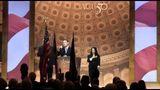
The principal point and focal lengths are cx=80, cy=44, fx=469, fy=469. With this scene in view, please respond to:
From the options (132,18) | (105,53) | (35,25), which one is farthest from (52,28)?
(132,18)

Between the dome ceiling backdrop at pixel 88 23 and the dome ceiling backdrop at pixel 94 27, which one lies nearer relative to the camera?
the dome ceiling backdrop at pixel 94 27

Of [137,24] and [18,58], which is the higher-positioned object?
[137,24]

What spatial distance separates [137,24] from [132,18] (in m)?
0.26

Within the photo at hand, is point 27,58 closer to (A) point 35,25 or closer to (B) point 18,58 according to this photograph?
(B) point 18,58

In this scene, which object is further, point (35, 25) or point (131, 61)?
point (35, 25)

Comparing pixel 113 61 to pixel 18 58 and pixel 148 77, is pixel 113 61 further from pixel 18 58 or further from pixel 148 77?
pixel 18 58

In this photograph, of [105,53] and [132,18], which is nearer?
[132,18]

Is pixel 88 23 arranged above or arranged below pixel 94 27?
above

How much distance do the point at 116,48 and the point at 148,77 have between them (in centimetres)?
237

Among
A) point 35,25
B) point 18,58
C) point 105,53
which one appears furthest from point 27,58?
point 105,53

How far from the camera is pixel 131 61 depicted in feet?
49.7

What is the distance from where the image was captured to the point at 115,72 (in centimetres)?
1669

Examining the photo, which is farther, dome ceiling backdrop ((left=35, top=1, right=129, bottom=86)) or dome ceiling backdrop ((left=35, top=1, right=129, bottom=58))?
dome ceiling backdrop ((left=35, top=1, right=129, bottom=58))

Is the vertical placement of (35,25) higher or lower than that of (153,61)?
higher
